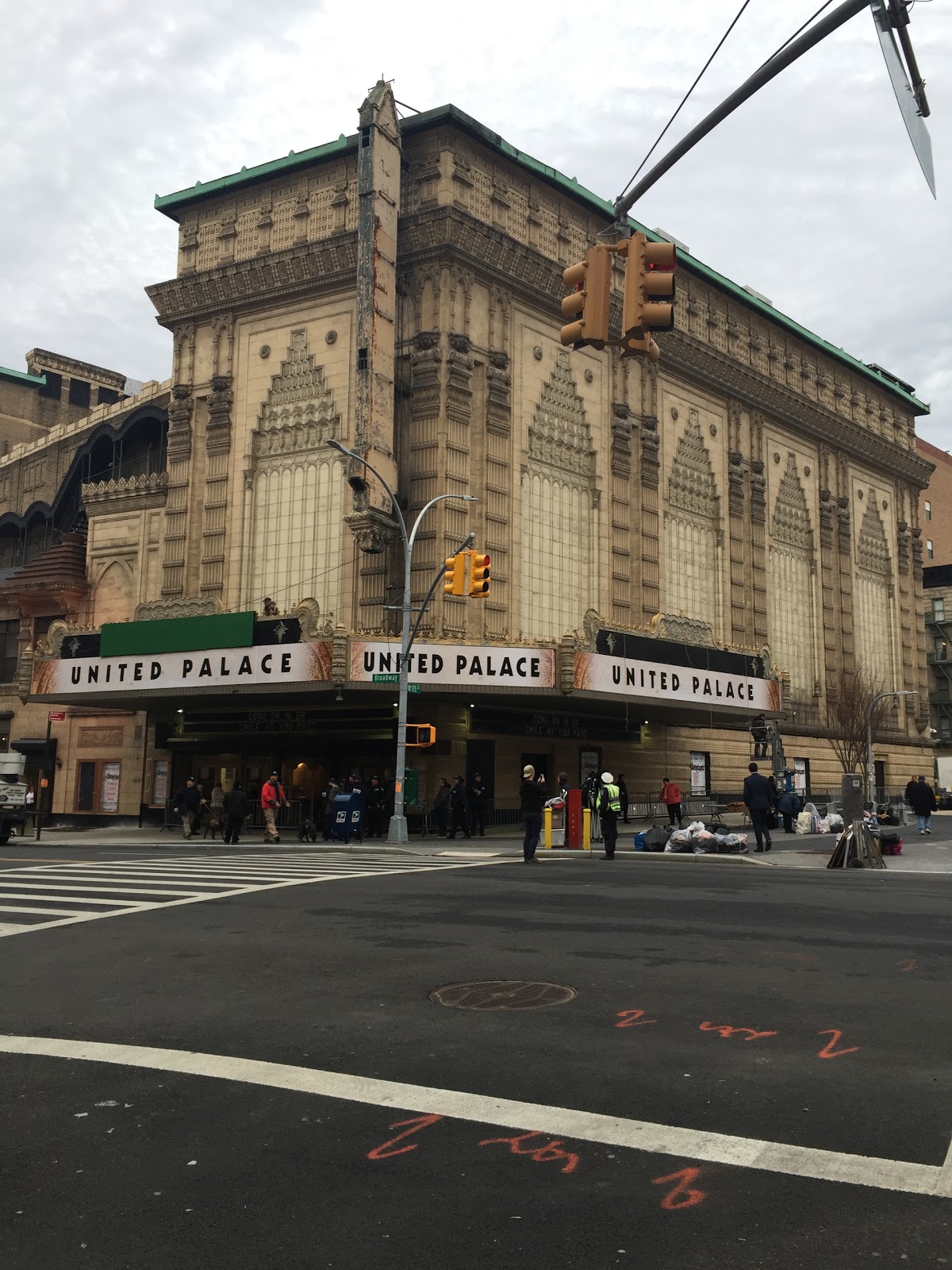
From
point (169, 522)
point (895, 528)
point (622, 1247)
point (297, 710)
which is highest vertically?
point (895, 528)

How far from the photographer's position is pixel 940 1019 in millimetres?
6828

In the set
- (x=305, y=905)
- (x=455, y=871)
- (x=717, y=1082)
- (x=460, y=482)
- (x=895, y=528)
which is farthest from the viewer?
(x=895, y=528)

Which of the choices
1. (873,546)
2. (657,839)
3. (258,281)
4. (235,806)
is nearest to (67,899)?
(657,839)

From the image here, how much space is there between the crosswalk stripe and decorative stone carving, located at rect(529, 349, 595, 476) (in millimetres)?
21339

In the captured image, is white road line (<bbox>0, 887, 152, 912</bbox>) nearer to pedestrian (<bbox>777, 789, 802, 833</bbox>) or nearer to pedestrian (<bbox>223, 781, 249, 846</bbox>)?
pedestrian (<bbox>223, 781, 249, 846</bbox>)

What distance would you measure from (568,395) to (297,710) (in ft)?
53.8

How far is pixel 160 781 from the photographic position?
4159 cm

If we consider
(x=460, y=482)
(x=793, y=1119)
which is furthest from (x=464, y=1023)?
(x=460, y=482)

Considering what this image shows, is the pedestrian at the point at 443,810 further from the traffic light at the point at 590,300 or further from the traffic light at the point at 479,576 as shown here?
the traffic light at the point at 590,300

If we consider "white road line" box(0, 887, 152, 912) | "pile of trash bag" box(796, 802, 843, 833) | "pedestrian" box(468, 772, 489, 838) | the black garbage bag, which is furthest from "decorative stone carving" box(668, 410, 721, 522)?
"white road line" box(0, 887, 152, 912)

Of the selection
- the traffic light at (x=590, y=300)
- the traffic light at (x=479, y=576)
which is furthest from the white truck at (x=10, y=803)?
the traffic light at (x=590, y=300)

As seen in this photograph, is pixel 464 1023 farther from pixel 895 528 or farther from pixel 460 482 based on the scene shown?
pixel 895 528

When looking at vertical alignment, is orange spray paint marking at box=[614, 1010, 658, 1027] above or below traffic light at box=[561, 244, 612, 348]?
below

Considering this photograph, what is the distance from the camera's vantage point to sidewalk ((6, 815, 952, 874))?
21.1 metres
